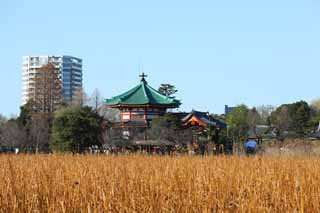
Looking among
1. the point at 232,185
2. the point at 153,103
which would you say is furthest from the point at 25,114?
the point at 232,185

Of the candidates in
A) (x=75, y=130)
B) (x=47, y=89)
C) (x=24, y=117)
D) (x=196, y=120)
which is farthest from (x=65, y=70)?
(x=75, y=130)

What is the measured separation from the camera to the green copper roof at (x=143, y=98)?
27.0 meters

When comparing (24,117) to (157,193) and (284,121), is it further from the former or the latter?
(157,193)

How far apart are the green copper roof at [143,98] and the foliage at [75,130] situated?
24.0 ft

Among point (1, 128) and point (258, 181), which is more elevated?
point (1, 128)

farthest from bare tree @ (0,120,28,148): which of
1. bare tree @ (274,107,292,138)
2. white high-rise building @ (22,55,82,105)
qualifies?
white high-rise building @ (22,55,82,105)

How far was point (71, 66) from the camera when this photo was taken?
3046 inches

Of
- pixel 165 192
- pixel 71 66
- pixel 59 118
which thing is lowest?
pixel 165 192

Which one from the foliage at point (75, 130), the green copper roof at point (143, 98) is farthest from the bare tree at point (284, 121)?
the foliage at point (75, 130)

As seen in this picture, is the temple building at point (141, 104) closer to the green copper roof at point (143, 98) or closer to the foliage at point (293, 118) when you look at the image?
the green copper roof at point (143, 98)

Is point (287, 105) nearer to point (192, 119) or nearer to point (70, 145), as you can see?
point (192, 119)

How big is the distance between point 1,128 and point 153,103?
22.2 feet

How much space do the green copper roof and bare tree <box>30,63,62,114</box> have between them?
1245 centimetres

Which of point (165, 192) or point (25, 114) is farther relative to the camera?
point (25, 114)
